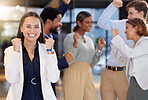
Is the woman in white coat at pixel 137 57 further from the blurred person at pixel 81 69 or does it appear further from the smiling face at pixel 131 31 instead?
the blurred person at pixel 81 69

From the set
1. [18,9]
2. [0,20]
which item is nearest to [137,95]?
[18,9]

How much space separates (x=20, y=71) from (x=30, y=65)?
112 mm

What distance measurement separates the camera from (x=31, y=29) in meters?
3.04

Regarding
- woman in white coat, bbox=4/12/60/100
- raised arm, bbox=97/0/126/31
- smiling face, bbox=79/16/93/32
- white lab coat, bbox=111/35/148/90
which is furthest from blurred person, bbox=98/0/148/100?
woman in white coat, bbox=4/12/60/100

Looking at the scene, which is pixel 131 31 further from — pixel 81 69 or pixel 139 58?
Answer: pixel 81 69

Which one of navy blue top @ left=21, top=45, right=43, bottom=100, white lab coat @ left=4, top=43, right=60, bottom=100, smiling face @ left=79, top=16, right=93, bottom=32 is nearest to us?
white lab coat @ left=4, top=43, right=60, bottom=100

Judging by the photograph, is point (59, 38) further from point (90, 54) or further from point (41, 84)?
point (41, 84)

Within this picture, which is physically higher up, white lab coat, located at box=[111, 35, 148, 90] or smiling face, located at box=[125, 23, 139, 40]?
smiling face, located at box=[125, 23, 139, 40]

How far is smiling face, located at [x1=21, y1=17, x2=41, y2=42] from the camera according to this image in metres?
3.04

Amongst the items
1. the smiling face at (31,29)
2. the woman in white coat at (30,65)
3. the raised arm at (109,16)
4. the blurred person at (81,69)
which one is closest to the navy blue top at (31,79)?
the woman in white coat at (30,65)

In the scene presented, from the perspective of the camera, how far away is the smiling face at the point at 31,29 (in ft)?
9.96

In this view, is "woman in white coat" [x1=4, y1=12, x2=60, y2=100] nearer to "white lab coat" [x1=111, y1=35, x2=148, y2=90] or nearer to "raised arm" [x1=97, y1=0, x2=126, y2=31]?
"white lab coat" [x1=111, y1=35, x2=148, y2=90]

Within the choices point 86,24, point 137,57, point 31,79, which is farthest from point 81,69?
point 31,79

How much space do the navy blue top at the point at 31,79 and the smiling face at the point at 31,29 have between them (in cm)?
19
